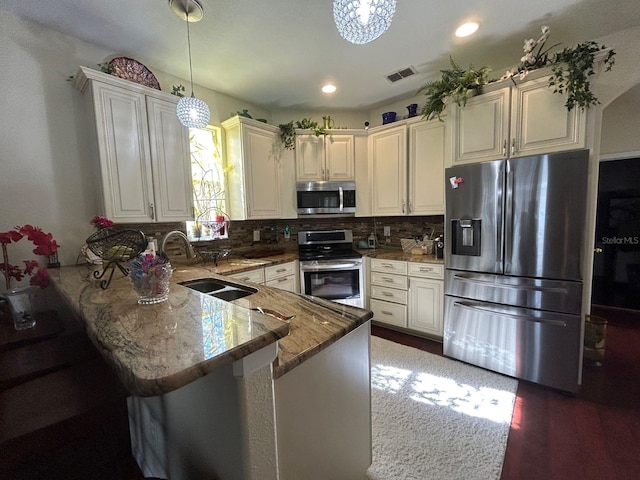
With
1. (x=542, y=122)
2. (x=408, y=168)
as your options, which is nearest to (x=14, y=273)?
(x=408, y=168)

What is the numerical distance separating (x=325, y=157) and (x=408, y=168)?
38.5 inches

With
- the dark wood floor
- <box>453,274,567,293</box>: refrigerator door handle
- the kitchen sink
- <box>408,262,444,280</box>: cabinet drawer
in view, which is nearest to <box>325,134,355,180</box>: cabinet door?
<box>408,262,444,280</box>: cabinet drawer

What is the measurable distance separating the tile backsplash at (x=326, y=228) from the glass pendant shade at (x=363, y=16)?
2314 millimetres

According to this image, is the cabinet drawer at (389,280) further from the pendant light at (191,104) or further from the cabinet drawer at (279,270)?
the pendant light at (191,104)

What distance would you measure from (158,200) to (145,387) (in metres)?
2.14

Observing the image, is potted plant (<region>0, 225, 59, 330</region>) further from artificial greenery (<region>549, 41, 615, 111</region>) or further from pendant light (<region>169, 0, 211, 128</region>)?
artificial greenery (<region>549, 41, 615, 111</region>)

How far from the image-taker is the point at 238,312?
86cm

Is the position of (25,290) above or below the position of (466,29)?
below

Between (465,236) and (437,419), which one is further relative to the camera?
(465,236)

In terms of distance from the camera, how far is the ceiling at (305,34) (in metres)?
1.77

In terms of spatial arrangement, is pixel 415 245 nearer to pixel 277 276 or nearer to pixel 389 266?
pixel 389 266

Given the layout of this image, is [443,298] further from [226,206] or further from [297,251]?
[226,206]

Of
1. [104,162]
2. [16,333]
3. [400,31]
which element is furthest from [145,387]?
[400,31]

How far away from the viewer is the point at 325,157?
3250 mm
